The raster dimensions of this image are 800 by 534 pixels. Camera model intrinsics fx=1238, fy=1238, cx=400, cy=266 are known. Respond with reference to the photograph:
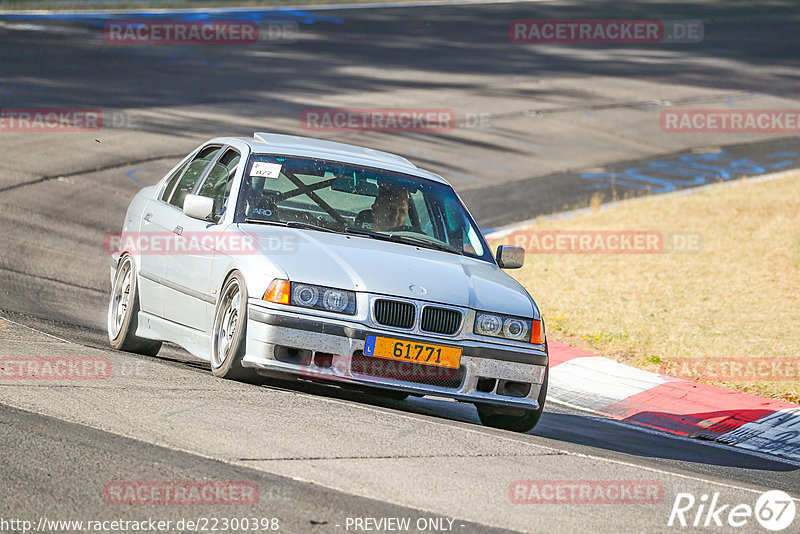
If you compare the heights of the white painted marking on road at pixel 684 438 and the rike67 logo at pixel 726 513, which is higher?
the rike67 logo at pixel 726 513

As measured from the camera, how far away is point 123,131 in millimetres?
20438

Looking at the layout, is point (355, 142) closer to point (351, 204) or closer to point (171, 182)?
point (171, 182)

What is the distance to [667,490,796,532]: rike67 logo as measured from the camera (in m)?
5.68

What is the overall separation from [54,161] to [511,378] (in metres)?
11.7

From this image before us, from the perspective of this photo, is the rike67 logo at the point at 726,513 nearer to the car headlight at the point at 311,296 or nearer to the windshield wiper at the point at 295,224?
the car headlight at the point at 311,296

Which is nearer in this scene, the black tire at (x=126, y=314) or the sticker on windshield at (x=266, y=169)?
the sticker on windshield at (x=266, y=169)

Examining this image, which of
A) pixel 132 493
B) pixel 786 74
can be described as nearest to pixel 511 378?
pixel 132 493

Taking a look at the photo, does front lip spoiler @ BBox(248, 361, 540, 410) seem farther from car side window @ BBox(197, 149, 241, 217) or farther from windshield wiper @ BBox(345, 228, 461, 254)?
car side window @ BBox(197, 149, 241, 217)

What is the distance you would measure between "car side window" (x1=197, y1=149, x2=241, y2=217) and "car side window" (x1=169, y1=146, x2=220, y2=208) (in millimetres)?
208

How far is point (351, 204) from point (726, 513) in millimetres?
3426

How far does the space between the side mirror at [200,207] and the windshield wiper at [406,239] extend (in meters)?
0.89

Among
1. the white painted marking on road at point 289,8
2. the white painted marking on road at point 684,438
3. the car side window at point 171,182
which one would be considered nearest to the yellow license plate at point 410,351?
the white painted marking on road at point 684,438

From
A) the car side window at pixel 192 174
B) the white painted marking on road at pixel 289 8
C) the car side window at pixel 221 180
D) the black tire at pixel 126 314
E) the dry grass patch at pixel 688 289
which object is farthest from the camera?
the white painted marking on road at pixel 289 8

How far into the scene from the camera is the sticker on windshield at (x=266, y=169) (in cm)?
820
